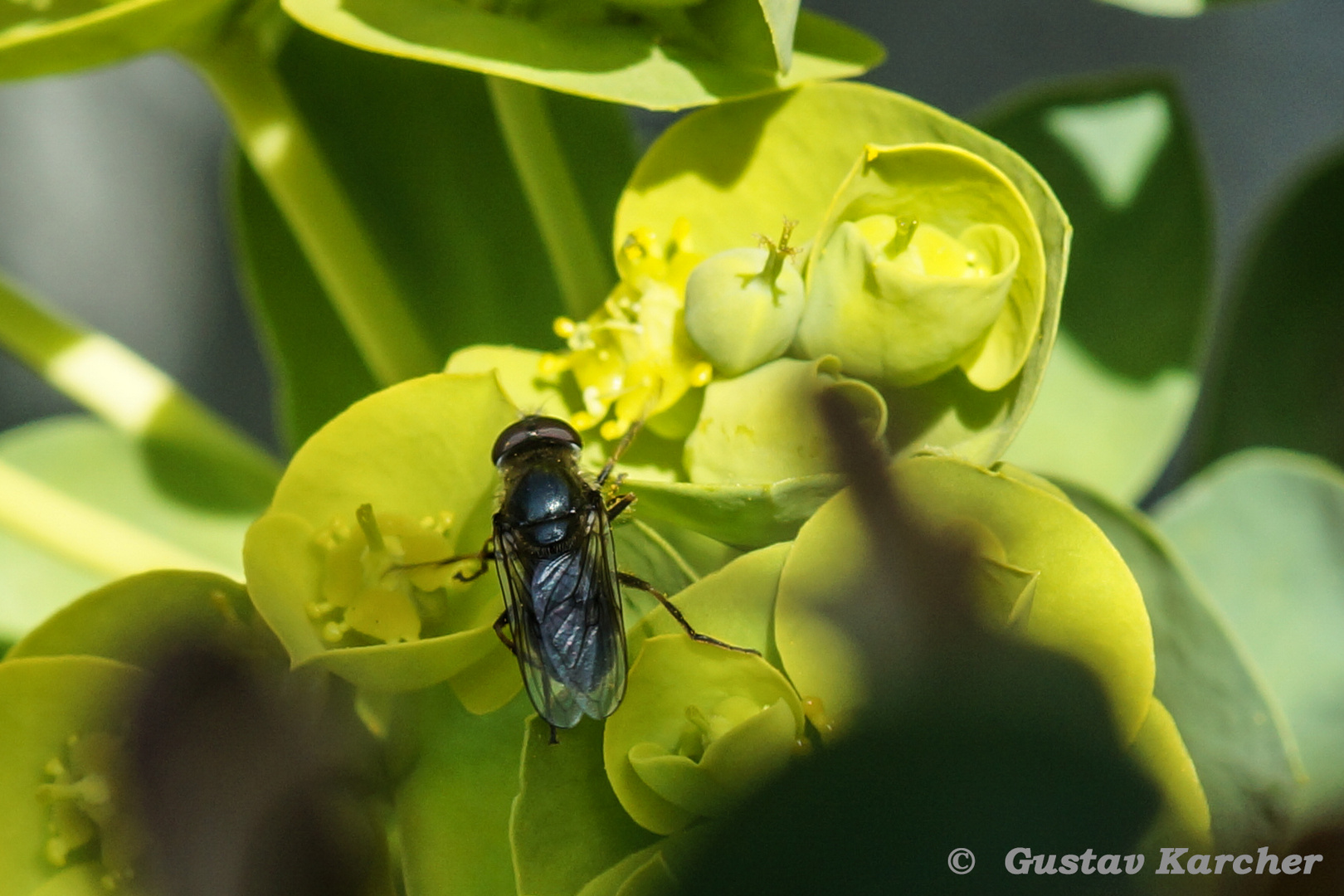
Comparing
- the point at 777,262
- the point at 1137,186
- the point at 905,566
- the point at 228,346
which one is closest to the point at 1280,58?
the point at 1137,186

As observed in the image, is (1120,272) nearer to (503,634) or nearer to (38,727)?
(503,634)

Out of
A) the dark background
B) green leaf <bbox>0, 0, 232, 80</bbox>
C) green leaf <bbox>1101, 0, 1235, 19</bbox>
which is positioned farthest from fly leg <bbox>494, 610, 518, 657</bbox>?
the dark background

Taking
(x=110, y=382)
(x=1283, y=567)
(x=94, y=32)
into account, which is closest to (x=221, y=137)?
(x=110, y=382)

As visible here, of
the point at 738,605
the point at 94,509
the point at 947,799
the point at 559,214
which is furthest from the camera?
the point at 94,509

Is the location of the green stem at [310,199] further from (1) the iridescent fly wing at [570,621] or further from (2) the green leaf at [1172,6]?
(2) the green leaf at [1172,6]

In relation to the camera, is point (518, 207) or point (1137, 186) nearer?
point (1137, 186)

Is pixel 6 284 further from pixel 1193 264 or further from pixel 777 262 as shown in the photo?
pixel 1193 264
